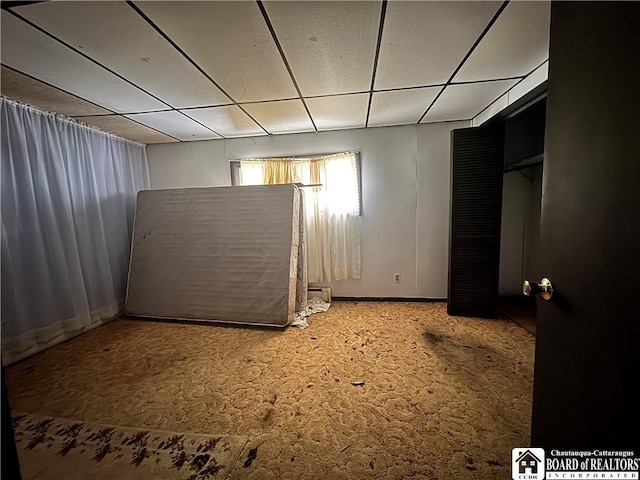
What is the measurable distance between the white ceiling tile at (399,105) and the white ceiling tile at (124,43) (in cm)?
145

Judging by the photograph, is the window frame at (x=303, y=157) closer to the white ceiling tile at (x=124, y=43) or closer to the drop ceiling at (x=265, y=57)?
the drop ceiling at (x=265, y=57)

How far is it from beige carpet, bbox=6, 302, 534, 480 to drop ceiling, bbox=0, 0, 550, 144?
216 centimetres

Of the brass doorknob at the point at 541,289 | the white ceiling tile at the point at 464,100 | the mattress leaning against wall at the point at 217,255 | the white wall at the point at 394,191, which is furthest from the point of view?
the white wall at the point at 394,191

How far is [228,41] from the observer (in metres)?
1.43

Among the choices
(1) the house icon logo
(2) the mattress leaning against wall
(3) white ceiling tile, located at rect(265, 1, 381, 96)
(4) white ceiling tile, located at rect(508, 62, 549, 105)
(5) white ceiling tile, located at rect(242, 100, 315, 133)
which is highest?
(5) white ceiling tile, located at rect(242, 100, 315, 133)

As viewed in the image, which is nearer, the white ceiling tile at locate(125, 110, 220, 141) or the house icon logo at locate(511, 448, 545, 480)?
the house icon logo at locate(511, 448, 545, 480)

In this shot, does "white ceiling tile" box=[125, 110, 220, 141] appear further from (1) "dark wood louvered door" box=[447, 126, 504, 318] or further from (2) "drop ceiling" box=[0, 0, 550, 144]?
(1) "dark wood louvered door" box=[447, 126, 504, 318]

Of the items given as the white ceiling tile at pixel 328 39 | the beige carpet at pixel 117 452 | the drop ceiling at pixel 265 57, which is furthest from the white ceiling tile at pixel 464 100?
the beige carpet at pixel 117 452

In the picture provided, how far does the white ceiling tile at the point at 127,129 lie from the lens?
8.26 feet

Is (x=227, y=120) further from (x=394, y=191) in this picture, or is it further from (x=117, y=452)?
(x=117, y=452)

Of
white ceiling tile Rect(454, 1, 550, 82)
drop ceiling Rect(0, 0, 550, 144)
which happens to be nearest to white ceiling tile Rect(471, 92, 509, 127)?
drop ceiling Rect(0, 0, 550, 144)

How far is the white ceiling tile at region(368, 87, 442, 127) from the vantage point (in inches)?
84.7

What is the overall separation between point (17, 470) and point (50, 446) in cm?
105

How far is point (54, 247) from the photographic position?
7.66ft
